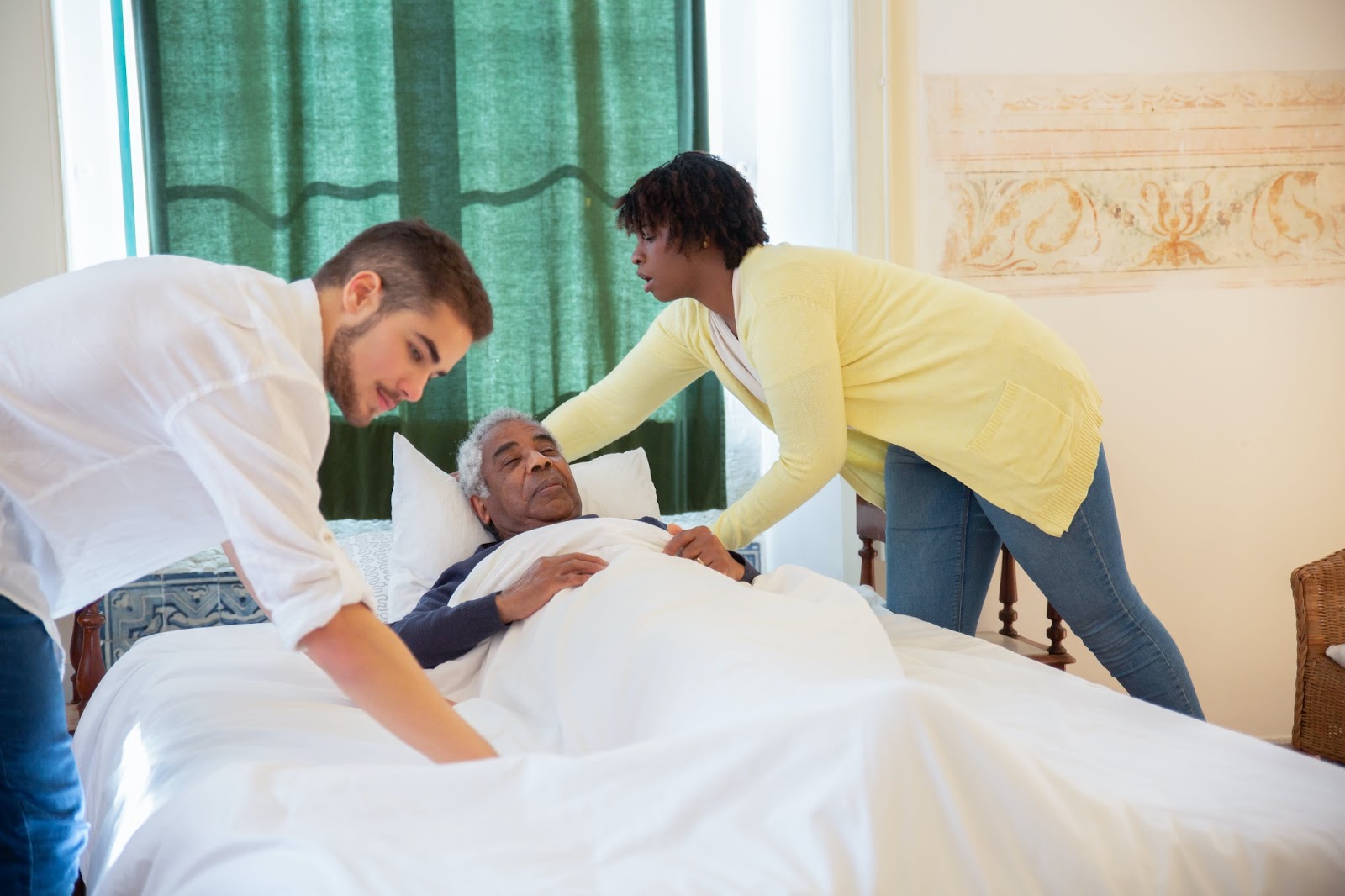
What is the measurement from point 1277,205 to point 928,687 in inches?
105

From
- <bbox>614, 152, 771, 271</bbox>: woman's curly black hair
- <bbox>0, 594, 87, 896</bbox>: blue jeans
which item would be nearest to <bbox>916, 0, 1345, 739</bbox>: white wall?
<bbox>614, 152, 771, 271</bbox>: woman's curly black hair

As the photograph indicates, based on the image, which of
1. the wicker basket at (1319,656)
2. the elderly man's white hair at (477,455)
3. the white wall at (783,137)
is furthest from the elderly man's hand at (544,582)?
the wicker basket at (1319,656)

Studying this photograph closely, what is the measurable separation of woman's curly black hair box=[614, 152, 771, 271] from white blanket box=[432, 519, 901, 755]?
0.57m

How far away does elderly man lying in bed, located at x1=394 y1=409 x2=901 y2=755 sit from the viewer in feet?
4.32

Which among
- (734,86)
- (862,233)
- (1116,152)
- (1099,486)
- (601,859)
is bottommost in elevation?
(601,859)

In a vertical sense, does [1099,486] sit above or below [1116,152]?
below

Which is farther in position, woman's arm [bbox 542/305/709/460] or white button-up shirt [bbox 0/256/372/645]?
woman's arm [bbox 542/305/709/460]

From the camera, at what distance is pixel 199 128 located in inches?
109

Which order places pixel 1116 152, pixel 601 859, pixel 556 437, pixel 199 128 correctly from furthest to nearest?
pixel 1116 152
pixel 199 128
pixel 556 437
pixel 601 859

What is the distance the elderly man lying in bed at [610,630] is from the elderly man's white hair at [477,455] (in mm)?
43

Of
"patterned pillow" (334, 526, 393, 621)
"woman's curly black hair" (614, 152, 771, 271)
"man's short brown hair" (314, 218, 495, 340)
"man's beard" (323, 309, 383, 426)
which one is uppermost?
"woman's curly black hair" (614, 152, 771, 271)

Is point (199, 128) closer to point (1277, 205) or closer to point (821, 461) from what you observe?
point (821, 461)

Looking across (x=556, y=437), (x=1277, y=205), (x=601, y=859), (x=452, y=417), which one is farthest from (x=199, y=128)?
(x=1277, y=205)

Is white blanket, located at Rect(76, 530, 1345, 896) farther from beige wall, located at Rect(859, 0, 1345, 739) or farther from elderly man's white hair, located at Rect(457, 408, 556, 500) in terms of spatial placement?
beige wall, located at Rect(859, 0, 1345, 739)
